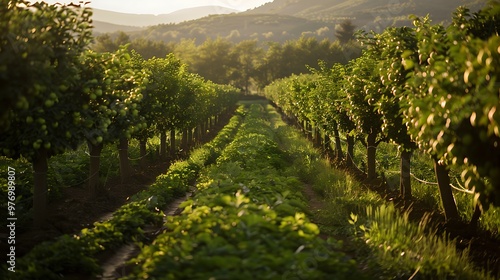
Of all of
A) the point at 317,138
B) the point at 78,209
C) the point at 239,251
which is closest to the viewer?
the point at 239,251

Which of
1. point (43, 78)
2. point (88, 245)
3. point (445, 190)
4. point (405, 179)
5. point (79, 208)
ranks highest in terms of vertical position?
point (43, 78)

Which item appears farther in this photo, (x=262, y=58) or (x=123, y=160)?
(x=262, y=58)

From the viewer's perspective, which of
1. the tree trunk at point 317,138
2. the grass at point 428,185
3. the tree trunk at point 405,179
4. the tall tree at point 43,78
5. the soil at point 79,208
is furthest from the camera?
the tree trunk at point 317,138

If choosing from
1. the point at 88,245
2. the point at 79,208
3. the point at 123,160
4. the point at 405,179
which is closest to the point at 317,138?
the point at 123,160

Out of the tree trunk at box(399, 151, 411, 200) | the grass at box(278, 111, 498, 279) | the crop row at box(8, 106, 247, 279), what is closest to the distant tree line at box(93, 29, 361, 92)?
the tree trunk at box(399, 151, 411, 200)

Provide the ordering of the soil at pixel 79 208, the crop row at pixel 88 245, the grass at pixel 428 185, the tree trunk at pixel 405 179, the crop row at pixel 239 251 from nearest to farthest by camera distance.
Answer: the crop row at pixel 239 251
the crop row at pixel 88 245
the soil at pixel 79 208
the grass at pixel 428 185
the tree trunk at pixel 405 179

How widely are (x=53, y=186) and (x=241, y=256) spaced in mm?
11026

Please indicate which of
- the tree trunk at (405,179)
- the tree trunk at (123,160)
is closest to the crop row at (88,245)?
the tree trunk at (123,160)

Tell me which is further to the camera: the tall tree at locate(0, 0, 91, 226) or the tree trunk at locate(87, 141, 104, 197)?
the tree trunk at locate(87, 141, 104, 197)

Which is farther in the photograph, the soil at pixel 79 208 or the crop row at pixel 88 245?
the soil at pixel 79 208

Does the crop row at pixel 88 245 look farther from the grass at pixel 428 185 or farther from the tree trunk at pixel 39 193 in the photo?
the grass at pixel 428 185

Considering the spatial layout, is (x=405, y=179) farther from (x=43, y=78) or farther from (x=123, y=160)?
(x=43, y=78)

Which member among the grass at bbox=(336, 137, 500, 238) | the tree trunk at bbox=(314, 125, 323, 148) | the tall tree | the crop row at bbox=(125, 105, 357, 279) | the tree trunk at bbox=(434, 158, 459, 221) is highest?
the tall tree

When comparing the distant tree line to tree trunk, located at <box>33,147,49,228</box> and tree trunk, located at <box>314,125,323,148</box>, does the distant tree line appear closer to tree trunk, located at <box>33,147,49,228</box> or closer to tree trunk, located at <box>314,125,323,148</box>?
tree trunk, located at <box>314,125,323,148</box>
